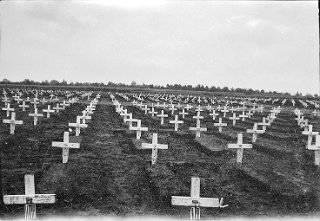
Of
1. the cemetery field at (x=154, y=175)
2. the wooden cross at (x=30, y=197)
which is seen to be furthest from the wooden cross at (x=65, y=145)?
the wooden cross at (x=30, y=197)

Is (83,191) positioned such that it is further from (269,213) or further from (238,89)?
(238,89)

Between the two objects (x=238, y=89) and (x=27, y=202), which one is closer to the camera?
(x=27, y=202)

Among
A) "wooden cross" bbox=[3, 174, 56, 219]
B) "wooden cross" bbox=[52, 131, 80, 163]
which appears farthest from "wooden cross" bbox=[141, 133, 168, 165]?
"wooden cross" bbox=[3, 174, 56, 219]

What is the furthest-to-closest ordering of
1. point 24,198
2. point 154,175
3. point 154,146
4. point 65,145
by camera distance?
point 154,146 < point 65,145 < point 154,175 < point 24,198

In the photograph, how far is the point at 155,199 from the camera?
834 centimetres

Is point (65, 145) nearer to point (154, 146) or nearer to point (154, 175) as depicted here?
point (154, 146)

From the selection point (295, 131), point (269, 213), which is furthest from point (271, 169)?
point (295, 131)

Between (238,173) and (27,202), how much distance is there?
260 inches

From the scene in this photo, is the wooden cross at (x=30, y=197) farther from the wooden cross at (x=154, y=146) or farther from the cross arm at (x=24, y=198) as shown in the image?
the wooden cross at (x=154, y=146)

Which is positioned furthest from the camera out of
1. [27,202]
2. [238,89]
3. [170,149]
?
[238,89]

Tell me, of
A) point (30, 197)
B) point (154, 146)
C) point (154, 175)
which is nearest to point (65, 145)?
point (154, 146)

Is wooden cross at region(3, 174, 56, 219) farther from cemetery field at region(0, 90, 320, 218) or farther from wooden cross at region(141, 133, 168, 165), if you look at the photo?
wooden cross at region(141, 133, 168, 165)

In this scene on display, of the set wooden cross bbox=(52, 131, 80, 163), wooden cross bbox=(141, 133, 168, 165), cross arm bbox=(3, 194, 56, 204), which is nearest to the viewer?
cross arm bbox=(3, 194, 56, 204)

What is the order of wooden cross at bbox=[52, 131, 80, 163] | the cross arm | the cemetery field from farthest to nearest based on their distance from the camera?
wooden cross at bbox=[52, 131, 80, 163] → the cemetery field → the cross arm
